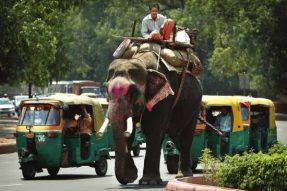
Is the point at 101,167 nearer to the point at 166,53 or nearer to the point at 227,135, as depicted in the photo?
the point at 227,135

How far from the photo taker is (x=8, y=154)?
32.7 metres

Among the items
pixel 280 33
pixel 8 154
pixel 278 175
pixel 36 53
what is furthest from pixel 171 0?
pixel 278 175

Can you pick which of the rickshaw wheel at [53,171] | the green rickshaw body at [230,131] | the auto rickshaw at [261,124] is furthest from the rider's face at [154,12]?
the auto rickshaw at [261,124]

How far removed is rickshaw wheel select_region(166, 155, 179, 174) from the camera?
72.9 ft

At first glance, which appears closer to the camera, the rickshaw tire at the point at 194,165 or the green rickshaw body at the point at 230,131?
the rickshaw tire at the point at 194,165

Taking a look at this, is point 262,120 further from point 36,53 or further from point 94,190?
point 36,53

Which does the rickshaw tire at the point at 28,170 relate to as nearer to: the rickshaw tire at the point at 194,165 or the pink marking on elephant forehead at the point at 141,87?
the rickshaw tire at the point at 194,165

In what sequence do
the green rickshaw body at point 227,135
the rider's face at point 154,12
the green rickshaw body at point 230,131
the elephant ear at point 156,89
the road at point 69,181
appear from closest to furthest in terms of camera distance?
the elephant ear at point 156,89, the road at point 69,181, the rider's face at point 154,12, the green rickshaw body at point 227,135, the green rickshaw body at point 230,131

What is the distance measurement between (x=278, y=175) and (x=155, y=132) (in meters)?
5.54

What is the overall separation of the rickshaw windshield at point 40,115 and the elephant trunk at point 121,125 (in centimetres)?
450

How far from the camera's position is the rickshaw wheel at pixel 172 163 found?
22.2 meters

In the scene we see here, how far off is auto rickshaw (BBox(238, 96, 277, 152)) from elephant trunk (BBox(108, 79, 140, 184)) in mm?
10007

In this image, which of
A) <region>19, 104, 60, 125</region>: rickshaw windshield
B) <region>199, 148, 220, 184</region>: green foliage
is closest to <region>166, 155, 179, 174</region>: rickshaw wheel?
<region>19, 104, 60, 125</region>: rickshaw windshield

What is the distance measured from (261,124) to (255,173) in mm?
14698
